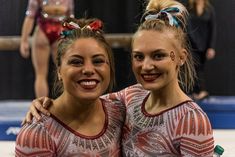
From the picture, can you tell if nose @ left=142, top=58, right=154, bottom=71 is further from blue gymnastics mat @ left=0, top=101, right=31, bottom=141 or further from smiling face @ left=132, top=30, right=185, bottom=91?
blue gymnastics mat @ left=0, top=101, right=31, bottom=141

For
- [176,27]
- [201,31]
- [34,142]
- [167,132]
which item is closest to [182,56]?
[176,27]

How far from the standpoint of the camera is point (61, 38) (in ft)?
4.36

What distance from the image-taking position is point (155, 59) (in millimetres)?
1307

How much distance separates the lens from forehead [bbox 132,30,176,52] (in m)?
1.31

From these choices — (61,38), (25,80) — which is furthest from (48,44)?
(61,38)

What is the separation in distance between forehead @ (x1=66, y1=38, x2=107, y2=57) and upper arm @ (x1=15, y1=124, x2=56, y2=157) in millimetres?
243

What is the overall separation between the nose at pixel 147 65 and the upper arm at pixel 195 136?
0.60 feet

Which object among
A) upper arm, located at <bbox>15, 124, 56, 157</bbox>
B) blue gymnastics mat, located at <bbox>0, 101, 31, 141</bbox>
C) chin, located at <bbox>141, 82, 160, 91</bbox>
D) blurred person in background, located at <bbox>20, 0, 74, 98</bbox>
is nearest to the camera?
upper arm, located at <bbox>15, 124, 56, 157</bbox>

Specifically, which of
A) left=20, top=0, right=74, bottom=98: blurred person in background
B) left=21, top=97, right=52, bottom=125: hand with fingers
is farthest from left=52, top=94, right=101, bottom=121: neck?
left=20, top=0, right=74, bottom=98: blurred person in background

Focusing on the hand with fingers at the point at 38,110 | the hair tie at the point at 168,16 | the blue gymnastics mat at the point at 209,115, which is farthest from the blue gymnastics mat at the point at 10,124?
the hair tie at the point at 168,16

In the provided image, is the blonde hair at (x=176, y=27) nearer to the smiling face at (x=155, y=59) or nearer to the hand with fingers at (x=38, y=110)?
the smiling face at (x=155, y=59)

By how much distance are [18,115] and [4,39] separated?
864 mm

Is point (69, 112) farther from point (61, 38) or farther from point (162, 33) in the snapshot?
point (162, 33)

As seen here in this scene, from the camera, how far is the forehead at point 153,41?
1.31 m
